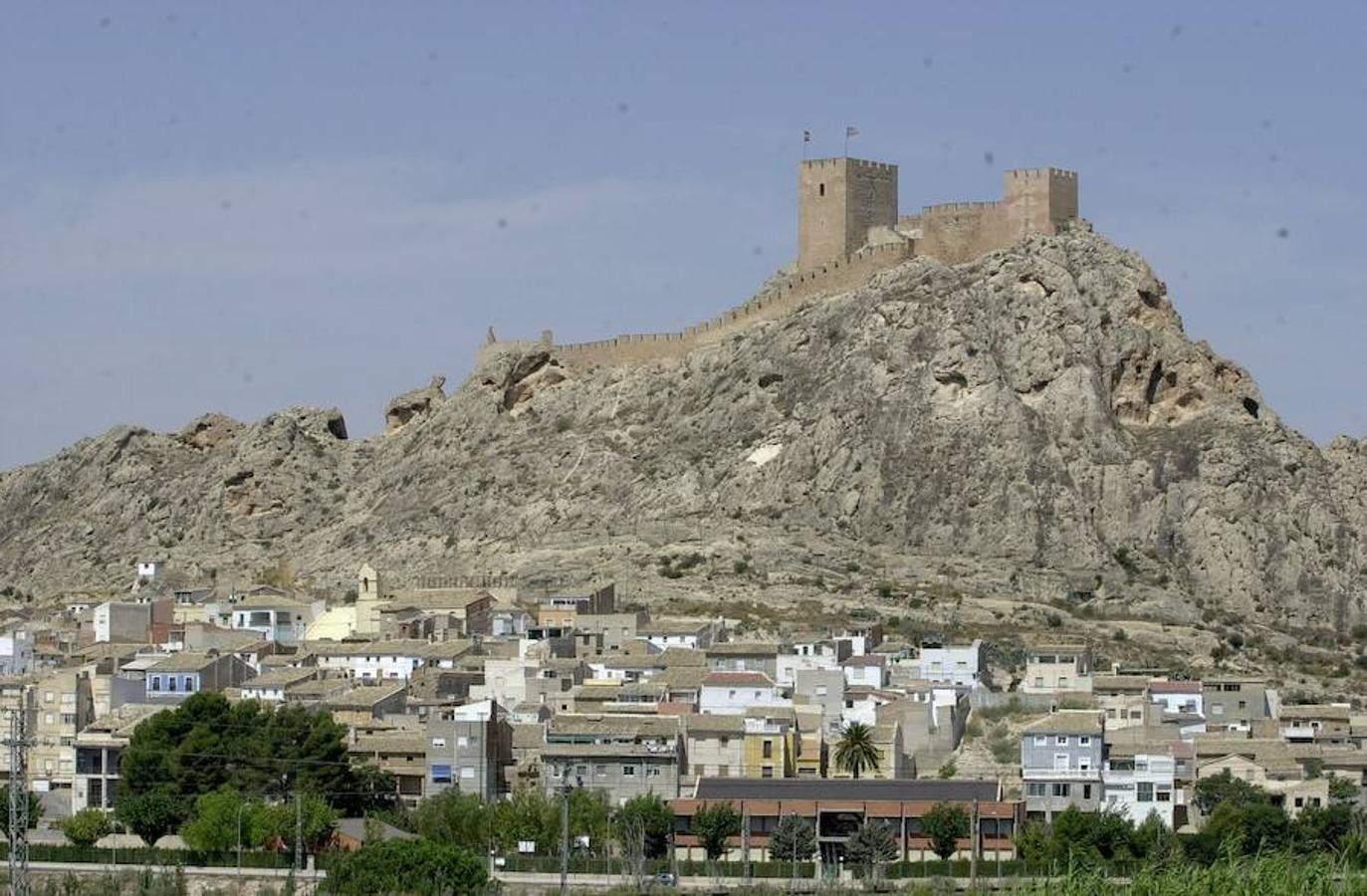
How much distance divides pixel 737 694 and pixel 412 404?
185 feet

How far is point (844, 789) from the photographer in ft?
243

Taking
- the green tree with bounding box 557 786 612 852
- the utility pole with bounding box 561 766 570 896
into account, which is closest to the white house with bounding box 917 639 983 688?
the utility pole with bounding box 561 766 570 896

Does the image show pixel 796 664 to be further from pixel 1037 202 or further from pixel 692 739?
pixel 1037 202

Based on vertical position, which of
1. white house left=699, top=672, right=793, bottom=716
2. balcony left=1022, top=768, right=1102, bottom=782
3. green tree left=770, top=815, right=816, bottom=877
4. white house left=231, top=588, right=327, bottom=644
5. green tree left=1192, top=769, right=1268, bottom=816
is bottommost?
green tree left=770, top=815, right=816, bottom=877

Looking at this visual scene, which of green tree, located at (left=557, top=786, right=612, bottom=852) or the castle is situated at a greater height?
the castle

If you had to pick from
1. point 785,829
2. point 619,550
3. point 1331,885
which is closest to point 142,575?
point 619,550

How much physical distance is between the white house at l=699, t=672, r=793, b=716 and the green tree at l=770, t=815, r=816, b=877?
1054cm

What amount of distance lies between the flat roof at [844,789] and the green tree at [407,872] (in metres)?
8.73

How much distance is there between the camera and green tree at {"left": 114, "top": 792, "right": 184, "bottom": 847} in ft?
239

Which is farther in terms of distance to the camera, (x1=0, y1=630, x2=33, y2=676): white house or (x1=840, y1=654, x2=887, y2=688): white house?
(x1=0, y1=630, x2=33, y2=676): white house

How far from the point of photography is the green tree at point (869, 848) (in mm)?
69375

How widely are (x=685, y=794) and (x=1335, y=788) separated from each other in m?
15.4

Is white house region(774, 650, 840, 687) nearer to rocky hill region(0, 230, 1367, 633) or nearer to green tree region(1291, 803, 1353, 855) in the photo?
green tree region(1291, 803, 1353, 855)

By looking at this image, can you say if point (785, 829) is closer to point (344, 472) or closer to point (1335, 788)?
point (1335, 788)
